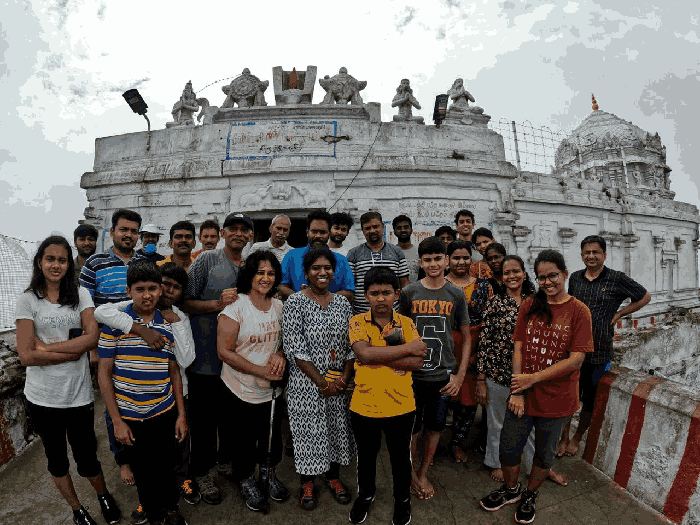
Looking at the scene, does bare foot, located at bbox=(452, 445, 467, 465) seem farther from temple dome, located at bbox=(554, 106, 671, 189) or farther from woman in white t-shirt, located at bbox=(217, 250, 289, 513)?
temple dome, located at bbox=(554, 106, 671, 189)

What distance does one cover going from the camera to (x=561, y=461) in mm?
3289

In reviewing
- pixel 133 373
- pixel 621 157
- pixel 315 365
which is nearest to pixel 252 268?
pixel 315 365

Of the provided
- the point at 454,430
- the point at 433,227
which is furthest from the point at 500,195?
the point at 454,430

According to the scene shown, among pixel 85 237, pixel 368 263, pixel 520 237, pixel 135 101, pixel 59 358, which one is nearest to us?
pixel 59 358

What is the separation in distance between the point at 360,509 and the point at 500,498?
1.06 meters

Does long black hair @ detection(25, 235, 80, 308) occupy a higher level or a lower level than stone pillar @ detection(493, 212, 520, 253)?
lower

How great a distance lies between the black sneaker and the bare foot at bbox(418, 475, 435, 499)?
1.99 feet

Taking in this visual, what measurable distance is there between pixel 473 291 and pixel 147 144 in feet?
28.9

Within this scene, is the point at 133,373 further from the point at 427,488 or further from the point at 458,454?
the point at 458,454

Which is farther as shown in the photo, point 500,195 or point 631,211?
point 631,211

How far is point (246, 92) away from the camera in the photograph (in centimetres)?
873

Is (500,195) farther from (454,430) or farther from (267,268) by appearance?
(267,268)

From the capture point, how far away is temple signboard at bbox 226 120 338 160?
26.4 ft

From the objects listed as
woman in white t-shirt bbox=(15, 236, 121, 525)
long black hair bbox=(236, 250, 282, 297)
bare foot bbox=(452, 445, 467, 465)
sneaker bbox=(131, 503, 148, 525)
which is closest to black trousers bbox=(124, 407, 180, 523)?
sneaker bbox=(131, 503, 148, 525)
